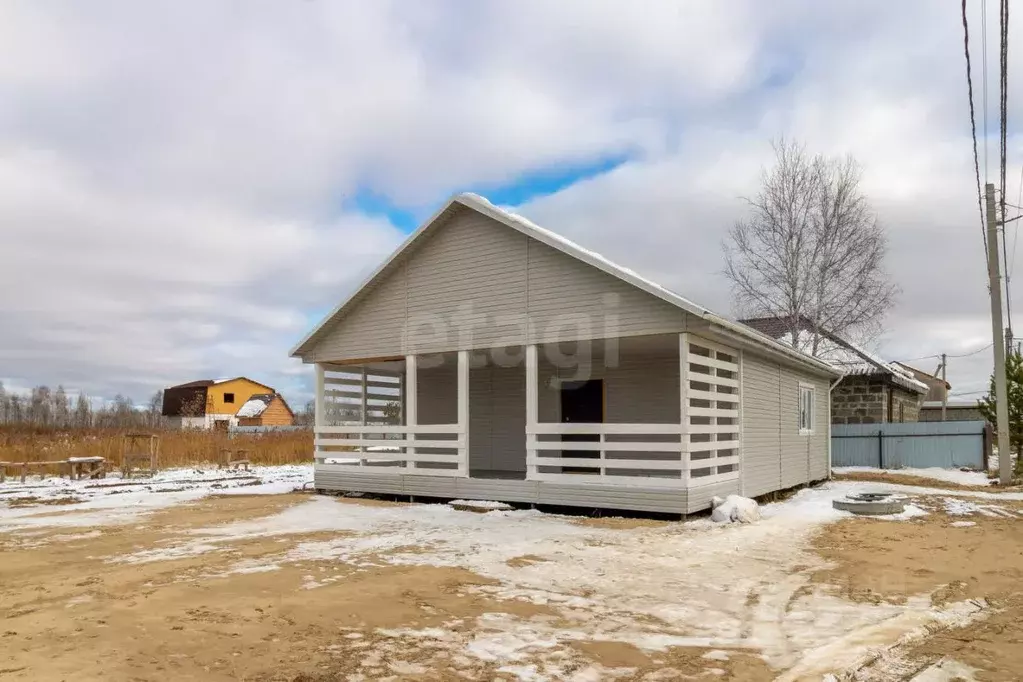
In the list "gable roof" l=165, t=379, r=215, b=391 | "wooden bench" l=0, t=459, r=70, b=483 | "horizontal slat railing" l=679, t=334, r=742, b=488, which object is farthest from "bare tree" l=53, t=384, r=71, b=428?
"horizontal slat railing" l=679, t=334, r=742, b=488

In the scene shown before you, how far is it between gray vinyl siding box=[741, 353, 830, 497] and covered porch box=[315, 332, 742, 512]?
1.27ft

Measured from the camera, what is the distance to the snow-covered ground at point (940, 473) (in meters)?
18.7

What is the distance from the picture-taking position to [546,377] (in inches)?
622

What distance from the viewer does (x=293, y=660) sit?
471 cm

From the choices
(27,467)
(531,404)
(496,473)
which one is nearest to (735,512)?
(531,404)

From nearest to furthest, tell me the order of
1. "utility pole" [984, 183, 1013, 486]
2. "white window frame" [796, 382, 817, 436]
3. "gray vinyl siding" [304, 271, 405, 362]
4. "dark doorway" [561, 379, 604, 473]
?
"gray vinyl siding" [304, 271, 405, 362] < "dark doorway" [561, 379, 604, 473] < "white window frame" [796, 382, 817, 436] < "utility pole" [984, 183, 1013, 486]

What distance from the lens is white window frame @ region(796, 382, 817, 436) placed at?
16750 millimetres

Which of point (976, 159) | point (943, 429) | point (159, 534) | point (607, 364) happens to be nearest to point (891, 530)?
point (607, 364)

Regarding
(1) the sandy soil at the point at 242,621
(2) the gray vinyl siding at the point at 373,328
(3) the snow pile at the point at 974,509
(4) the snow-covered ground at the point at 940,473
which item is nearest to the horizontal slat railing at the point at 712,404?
(3) the snow pile at the point at 974,509

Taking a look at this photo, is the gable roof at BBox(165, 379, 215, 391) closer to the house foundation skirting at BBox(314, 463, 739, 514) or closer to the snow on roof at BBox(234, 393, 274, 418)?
the snow on roof at BBox(234, 393, 274, 418)

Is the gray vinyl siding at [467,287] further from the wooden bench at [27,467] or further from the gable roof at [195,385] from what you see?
the gable roof at [195,385]

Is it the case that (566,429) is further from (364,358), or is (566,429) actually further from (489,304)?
(364,358)

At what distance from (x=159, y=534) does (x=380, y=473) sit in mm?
4835

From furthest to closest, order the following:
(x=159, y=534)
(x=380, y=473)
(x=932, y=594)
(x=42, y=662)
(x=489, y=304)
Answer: (x=380, y=473) → (x=489, y=304) → (x=159, y=534) → (x=932, y=594) → (x=42, y=662)
